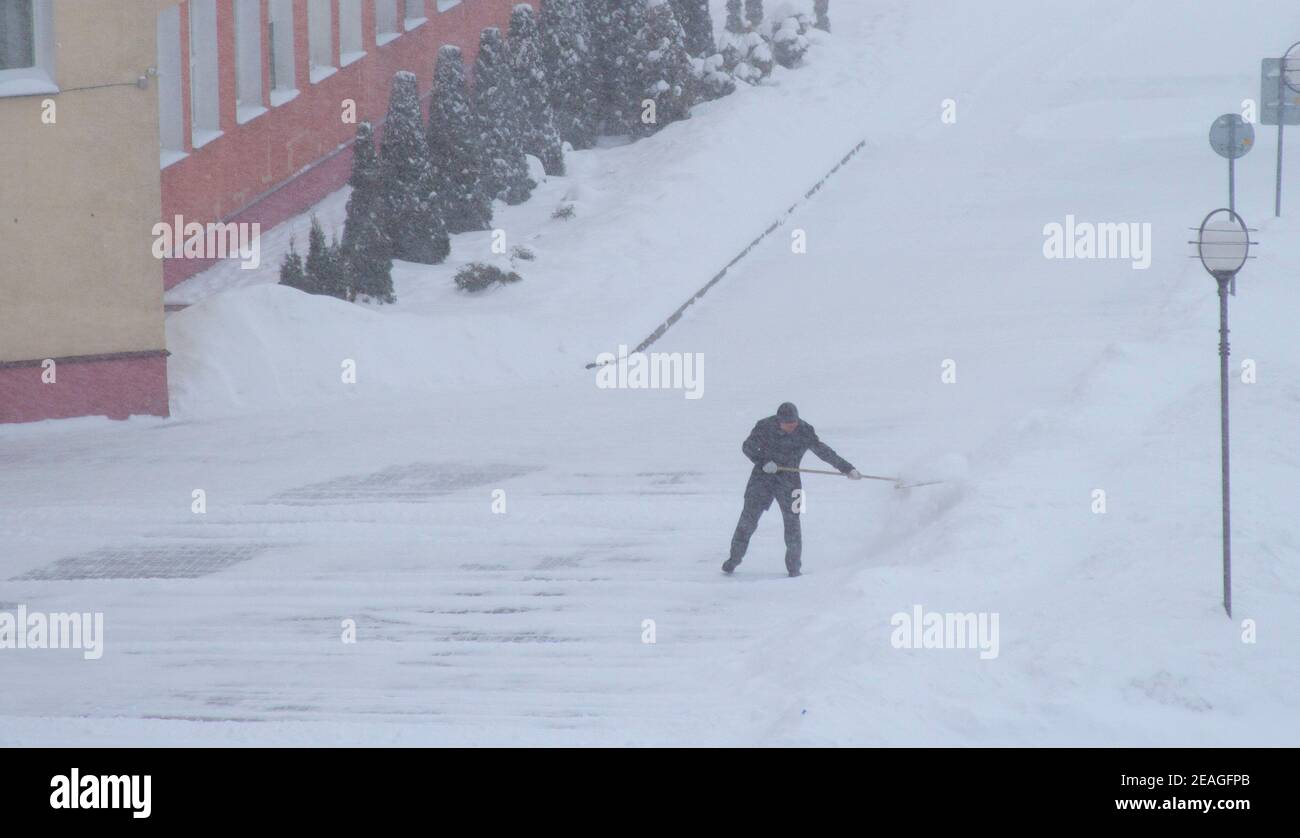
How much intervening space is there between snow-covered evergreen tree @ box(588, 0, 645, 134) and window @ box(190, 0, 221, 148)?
8311 mm

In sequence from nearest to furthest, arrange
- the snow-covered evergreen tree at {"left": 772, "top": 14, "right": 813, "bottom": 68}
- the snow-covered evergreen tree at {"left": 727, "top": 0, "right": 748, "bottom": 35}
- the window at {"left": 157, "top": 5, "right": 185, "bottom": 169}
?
the window at {"left": 157, "top": 5, "right": 185, "bottom": 169}
the snow-covered evergreen tree at {"left": 772, "top": 14, "right": 813, "bottom": 68}
the snow-covered evergreen tree at {"left": 727, "top": 0, "right": 748, "bottom": 35}

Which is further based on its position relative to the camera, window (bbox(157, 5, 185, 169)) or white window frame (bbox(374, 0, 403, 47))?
white window frame (bbox(374, 0, 403, 47))

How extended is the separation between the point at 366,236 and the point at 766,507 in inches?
464

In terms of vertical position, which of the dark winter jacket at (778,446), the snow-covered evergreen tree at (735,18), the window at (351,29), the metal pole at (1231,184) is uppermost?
the snow-covered evergreen tree at (735,18)

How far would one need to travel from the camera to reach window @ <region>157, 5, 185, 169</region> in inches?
875

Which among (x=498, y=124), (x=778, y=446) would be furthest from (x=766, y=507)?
(x=498, y=124)

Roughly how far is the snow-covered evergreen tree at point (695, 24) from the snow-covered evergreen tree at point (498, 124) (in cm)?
616

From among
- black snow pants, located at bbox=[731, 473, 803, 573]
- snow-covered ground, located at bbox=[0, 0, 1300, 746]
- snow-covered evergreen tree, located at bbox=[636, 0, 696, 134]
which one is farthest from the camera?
snow-covered evergreen tree, located at bbox=[636, 0, 696, 134]

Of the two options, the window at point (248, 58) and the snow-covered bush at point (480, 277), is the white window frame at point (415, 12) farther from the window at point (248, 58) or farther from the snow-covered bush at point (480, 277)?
the snow-covered bush at point (480, 277)

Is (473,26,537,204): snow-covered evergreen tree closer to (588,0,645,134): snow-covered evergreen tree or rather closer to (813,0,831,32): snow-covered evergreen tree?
(588,0,645,134): snow-covered evergreen tree

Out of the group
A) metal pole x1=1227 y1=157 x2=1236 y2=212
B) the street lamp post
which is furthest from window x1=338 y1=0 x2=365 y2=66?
the street lamp post

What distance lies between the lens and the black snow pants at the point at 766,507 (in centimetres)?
1095

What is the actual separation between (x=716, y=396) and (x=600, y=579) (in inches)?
251

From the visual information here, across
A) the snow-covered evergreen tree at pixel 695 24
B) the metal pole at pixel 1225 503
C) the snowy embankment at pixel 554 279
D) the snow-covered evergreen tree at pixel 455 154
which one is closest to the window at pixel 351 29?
the snowy embankment at pixel 554 279
